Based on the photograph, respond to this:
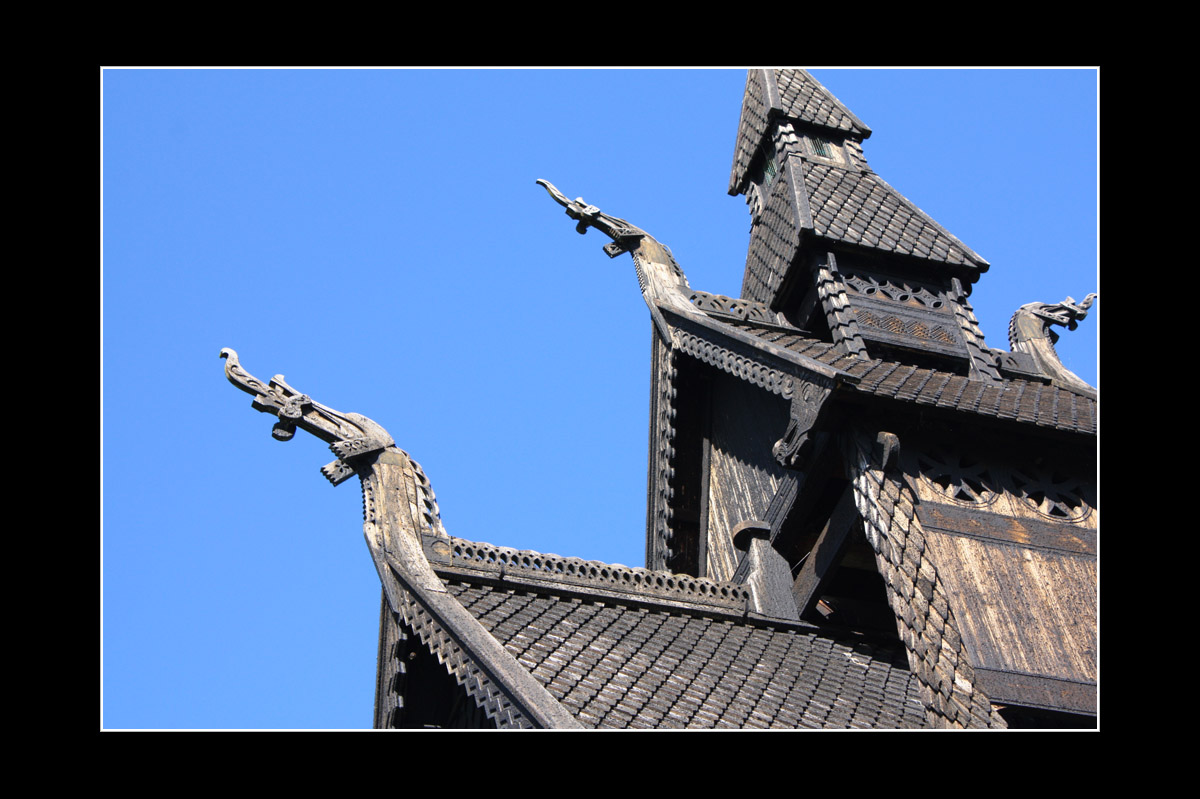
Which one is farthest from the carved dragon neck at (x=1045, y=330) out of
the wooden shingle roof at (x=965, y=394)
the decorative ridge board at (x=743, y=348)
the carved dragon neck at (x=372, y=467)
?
the carved dragon neck at (x=372, y=467)

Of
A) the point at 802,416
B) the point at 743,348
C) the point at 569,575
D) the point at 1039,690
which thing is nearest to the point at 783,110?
the point at 743,348

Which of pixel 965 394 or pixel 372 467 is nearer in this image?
pixel 965 394

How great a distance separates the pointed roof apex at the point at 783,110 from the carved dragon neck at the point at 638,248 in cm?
257

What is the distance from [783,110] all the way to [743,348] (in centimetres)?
511

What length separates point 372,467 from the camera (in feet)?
38.1

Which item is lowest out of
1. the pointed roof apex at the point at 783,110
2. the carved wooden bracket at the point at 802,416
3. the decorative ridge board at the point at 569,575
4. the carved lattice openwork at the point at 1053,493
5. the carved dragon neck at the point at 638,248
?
the decorative ridge board at the point at 569,575

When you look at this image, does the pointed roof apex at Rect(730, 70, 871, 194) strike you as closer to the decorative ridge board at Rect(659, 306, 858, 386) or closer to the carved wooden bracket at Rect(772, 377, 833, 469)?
the decorative ridge board at Rect(659, 306, 858, 386)

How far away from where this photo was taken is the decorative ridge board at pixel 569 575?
35.1ft

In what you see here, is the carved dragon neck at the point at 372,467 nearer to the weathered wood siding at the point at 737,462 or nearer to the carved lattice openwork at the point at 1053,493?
the weathered wood siding at the point at 737,462

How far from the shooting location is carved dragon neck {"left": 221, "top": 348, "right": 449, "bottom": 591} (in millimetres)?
10828

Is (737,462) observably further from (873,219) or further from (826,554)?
(873,219)
